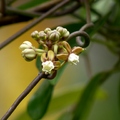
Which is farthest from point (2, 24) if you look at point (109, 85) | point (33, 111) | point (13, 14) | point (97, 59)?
A: point (97, 59)

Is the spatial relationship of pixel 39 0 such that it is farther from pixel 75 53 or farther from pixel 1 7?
pixel 75 53

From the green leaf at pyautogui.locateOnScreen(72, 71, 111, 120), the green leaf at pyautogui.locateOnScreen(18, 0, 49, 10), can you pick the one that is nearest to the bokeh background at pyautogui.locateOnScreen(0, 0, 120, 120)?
the green leaf at pyautogui.locateOnScreen(72, 71, 111, 120)

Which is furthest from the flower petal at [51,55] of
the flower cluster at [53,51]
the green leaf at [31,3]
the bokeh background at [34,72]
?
the bokeh background at [34,72]

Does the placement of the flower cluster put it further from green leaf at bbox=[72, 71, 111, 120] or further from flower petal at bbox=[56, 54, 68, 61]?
green leaf at bbox=[72, 71, 111, 120]

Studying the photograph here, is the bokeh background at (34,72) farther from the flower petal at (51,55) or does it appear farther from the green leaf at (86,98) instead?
the flower petal at (51,55)

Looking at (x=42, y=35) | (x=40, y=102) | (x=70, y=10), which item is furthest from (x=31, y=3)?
(x=42, y=35)
